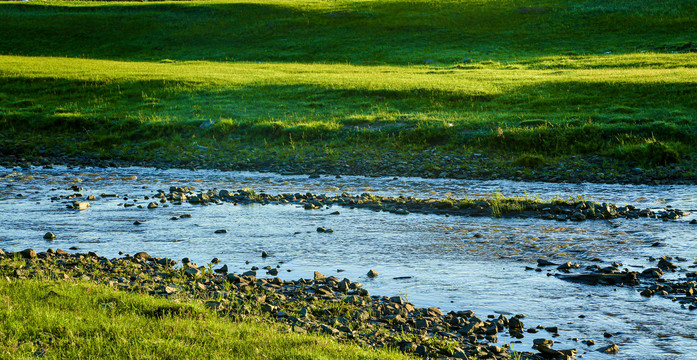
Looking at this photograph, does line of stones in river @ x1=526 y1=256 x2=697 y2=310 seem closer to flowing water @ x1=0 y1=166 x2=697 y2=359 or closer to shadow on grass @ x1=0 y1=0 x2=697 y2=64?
flowing water @ x1=0 y1=166 x2=697 y2=359

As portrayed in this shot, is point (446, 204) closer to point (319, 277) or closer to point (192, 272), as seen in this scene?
point (319, 277)

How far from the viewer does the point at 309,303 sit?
361 inches

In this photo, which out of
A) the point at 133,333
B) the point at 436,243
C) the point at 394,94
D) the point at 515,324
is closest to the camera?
the point at 133,333

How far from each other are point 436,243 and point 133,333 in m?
7.86

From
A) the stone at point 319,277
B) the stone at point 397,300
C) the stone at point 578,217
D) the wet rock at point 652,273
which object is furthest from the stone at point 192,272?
the stone at point 578,217

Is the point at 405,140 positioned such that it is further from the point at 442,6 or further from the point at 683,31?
Answer: the point at 442,6

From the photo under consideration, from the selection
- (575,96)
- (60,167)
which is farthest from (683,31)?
(60,167)

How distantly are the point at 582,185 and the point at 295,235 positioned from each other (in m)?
10.6

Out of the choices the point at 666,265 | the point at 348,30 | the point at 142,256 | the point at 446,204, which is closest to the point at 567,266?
the point at 666,265

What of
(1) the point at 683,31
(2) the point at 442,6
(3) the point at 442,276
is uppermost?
(2) the point at 442,6

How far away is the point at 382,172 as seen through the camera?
22344 millimetres

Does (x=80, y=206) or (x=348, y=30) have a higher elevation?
(x=348, y=30)

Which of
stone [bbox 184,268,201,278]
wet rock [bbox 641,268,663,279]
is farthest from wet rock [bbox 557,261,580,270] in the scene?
stone [bbox 184,268,201,278]

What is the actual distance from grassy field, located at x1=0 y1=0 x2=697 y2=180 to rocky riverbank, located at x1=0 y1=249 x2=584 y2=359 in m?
12.8
